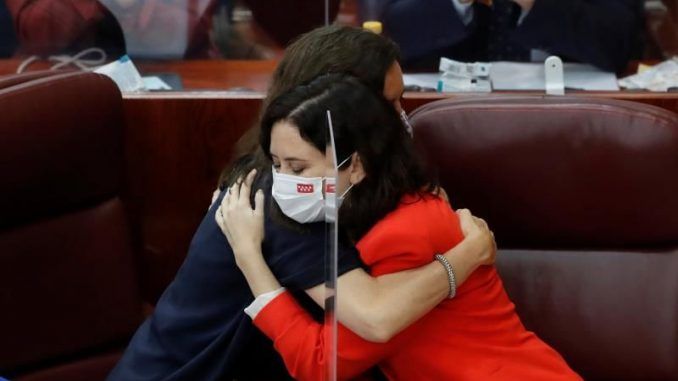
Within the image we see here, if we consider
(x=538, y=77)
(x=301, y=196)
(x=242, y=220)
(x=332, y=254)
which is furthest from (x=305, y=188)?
(x=538, y=77)

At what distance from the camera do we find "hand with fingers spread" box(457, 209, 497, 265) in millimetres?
1411

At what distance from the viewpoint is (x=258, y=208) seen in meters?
1.42

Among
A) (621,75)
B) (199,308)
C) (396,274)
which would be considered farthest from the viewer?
(621,75)

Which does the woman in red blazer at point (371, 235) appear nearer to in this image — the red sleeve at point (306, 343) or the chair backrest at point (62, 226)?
the red sleeve at point (306, 343)

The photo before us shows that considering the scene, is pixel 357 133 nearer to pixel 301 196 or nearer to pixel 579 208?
pixel 301 196

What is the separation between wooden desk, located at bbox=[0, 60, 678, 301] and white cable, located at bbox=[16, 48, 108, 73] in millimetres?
359

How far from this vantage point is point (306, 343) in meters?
1.34

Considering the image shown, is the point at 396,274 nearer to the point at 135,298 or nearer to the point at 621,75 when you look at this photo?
the point at 135,298

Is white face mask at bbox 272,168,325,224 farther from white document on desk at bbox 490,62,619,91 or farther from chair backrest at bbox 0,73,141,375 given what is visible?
white document on desk at bbox 490,62,619,91

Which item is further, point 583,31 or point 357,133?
point 583,31

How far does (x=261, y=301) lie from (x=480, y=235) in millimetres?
318

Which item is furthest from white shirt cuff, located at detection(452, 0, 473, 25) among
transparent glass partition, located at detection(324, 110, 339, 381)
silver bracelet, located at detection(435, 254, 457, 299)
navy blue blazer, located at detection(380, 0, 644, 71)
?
transparent glass partition, located at detection(324, 110, 339, 381)

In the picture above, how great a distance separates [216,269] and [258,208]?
11 centimetres

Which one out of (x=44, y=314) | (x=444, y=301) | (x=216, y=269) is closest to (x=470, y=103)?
(x=444, y=301)
